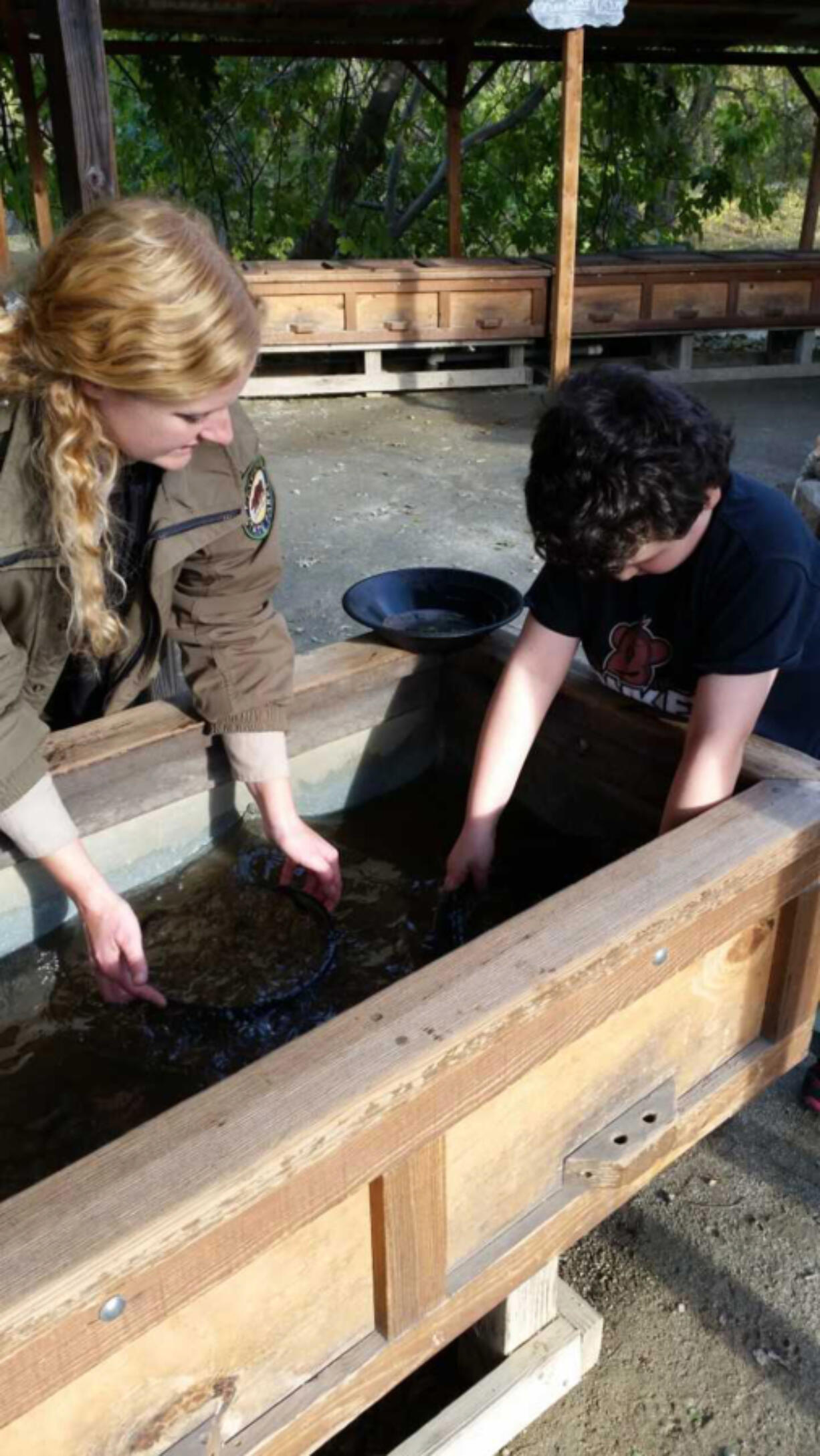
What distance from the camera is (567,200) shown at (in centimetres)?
610

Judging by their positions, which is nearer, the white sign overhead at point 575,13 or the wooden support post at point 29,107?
the white sign overhead at point 575,13

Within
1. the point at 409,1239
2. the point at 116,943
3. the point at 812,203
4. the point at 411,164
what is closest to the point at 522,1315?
the point at 409,1239

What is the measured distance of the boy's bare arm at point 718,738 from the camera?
4.65 feet

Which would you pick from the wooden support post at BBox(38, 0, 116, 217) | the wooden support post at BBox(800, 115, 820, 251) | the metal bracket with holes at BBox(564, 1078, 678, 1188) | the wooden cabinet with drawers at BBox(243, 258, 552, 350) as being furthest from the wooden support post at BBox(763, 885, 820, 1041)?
the wooden support post at BBox(800, 115, 820, 251)

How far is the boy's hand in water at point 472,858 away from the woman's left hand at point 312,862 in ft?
0.59

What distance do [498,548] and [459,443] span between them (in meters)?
1.85

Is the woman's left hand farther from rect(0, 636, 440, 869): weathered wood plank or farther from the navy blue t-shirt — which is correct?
the navy blue t-shirt

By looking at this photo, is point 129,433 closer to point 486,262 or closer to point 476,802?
point 476,802

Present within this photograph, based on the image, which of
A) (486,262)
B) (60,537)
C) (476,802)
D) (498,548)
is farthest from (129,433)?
(486,262)

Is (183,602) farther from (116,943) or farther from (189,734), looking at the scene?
(116,943)

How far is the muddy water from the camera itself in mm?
1501

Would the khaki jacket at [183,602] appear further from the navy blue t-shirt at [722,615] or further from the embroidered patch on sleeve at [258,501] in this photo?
the navy blue t-shirt at [722,615]

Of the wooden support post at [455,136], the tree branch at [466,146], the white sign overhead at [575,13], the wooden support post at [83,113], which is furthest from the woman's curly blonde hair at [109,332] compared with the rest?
the tree branch at [466,146]

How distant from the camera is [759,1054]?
1467 millimetres
